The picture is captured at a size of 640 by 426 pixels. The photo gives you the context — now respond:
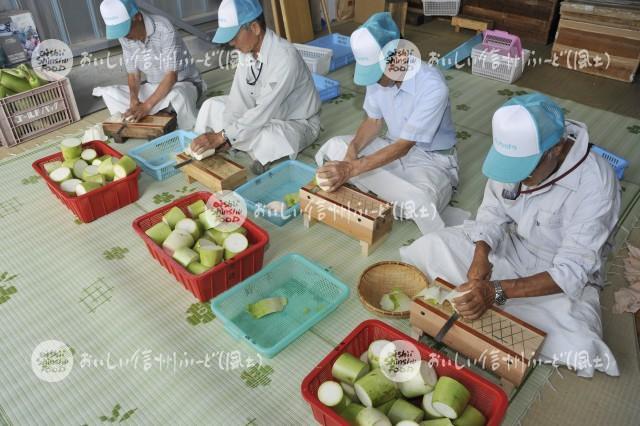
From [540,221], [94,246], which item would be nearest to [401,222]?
[540,221]

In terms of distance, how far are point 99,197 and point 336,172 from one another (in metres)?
1.44

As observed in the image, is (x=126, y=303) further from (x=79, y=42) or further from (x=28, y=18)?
(x=79, y=42)

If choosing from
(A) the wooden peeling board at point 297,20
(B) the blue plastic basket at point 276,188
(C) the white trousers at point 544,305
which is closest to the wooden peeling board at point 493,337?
(C) the white trousers at point 544,305

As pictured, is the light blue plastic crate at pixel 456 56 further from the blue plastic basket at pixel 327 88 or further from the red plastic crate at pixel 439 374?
the red plastic crate at pixel 439 374

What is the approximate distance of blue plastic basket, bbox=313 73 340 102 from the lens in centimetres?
441

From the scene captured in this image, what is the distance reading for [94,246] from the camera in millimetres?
2789

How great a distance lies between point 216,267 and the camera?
2.31 meters

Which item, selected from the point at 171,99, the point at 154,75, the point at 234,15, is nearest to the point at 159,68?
the point at 154,75

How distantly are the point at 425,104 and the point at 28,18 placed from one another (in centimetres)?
358

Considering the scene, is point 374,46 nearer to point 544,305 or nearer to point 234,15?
point 234,15

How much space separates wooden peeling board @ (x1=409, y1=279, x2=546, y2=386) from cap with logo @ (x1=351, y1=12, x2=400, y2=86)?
121cm

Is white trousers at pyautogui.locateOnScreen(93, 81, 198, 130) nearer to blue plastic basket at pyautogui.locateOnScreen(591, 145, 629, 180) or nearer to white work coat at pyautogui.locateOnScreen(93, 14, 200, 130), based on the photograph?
white work coat at pyautogui.locateOnScreen(93, 14, 200, 130)

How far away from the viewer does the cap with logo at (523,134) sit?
5.61 feet

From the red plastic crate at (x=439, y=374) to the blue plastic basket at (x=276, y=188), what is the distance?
1166 millimetres
